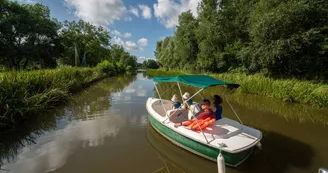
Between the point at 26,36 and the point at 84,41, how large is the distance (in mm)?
13957

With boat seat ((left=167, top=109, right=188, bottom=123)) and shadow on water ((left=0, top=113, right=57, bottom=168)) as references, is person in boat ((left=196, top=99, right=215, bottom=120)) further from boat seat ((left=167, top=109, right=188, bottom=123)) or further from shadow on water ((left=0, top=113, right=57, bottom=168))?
shadow on water ((left=0, top=113, right=57, bottom=168))

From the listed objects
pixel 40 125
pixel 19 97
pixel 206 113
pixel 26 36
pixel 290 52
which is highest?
pixel 26 36

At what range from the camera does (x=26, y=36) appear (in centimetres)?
2619

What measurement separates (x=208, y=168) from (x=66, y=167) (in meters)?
3.29

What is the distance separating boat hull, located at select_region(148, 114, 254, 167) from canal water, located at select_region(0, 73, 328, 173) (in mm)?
172

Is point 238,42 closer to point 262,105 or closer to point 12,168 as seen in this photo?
point 262,105

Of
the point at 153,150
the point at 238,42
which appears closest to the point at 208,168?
the point at 153,150

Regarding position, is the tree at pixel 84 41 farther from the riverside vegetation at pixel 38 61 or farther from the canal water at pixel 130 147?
the canal water at pixel 130 147

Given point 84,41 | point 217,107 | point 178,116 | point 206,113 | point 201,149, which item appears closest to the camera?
point 201,149

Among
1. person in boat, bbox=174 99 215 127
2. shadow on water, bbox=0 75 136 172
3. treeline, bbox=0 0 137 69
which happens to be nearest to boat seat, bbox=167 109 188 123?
person in boat, bbox=174 99 215 127

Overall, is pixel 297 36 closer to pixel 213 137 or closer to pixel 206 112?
pixel 206 112

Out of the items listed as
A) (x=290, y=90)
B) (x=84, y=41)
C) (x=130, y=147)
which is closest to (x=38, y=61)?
(x=84, y=41)

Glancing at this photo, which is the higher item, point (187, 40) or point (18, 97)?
point (187, 40)

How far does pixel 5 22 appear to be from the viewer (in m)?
23.2
